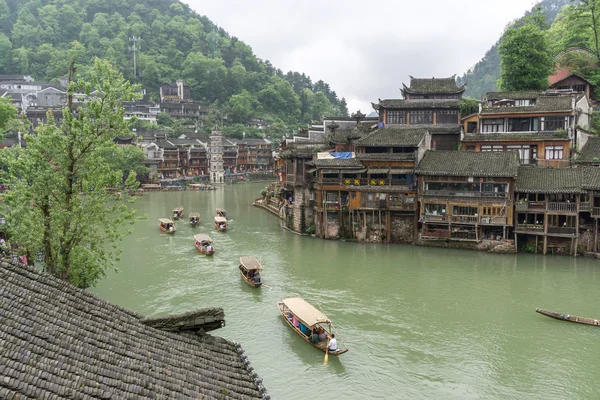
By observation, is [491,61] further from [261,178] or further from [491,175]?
[491,175]

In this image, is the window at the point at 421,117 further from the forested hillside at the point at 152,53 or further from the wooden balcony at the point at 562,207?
the forested hillside at the point at 152,53

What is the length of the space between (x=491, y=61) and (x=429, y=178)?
463 feet

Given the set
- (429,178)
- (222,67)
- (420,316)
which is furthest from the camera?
(222,67)

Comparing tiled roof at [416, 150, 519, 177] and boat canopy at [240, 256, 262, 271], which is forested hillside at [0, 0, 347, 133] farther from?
boat canopy at [240, 256, 262, 271]

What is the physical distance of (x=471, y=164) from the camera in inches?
1341

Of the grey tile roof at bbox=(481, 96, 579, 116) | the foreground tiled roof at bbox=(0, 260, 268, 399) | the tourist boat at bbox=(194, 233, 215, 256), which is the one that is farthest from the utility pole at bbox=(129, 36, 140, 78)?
the foreground tiled roof at bbox=(0, 260, 268, 399)

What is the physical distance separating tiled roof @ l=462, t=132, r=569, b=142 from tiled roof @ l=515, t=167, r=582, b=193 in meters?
5.37

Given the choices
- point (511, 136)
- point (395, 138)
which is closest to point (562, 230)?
point (511, 136)

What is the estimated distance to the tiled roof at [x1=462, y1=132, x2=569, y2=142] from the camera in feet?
123

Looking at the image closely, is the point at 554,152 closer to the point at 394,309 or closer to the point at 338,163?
the point at 338,163

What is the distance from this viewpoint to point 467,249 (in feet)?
110

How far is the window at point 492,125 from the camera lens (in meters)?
41.4

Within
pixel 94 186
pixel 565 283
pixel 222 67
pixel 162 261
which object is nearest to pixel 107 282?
pixel 162 261

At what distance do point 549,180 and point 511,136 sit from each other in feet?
27.0
